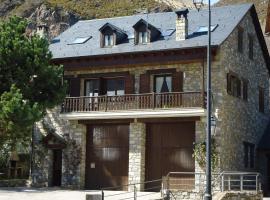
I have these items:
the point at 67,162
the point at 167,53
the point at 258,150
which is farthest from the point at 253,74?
the point at 67,162

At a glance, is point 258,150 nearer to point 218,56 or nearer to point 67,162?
point 218,56

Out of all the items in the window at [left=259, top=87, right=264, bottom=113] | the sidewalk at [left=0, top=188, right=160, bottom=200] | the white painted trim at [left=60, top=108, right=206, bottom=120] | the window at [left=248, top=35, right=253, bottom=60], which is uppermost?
the window at [left=248, top=35, right=253, bottom=60]

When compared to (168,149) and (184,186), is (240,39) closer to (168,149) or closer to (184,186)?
(168,149)

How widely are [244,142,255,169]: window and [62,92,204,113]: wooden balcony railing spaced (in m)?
5.28

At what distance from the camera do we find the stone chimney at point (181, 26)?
29.7 meters

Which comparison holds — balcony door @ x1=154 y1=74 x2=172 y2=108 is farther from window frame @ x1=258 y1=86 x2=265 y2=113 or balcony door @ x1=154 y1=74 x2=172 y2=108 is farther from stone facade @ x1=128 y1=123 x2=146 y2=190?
window frame @ x1=258 y1=86 x2=265 y2=113

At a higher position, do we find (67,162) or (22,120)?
(22,120)

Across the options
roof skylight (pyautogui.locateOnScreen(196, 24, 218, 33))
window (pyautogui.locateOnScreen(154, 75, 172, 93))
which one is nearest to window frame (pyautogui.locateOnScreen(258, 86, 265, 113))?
roof skylight (pyautogui.locateOnScreen(196, 24, 218, 33))

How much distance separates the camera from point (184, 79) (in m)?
29.0

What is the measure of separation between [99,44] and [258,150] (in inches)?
427

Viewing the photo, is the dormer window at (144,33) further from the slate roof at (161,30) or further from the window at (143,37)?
the slate roof at (161,30)

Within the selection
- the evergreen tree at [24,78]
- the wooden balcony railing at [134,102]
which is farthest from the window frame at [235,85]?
the evergreen tree at [24,78]

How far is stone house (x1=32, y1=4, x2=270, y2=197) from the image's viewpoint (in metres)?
28.5

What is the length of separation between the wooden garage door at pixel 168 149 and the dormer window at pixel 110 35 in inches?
206
